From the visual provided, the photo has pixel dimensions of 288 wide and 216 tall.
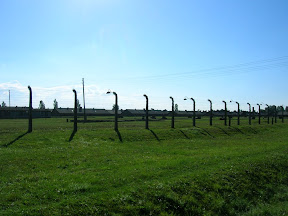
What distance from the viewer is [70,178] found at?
11055 millimetres

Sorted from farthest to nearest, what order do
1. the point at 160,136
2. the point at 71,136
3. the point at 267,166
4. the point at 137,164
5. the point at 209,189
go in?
the point at 160,136
the point at 71,136
the point at 267,166
the point at 137,164
the point at 209,189

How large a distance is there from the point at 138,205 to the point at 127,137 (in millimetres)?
16809

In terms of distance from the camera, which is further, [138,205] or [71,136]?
[71,136]

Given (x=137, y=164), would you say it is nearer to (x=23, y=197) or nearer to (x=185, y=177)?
(x=185, y=177)

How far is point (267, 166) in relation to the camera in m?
16.2

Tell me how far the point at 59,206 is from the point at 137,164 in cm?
637

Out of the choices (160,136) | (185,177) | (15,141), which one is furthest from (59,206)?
(160,136)

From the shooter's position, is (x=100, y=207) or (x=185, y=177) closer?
(x=100, y=207)

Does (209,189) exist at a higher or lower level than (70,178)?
lower

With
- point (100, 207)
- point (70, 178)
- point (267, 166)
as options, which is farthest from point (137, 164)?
point (267, 166)

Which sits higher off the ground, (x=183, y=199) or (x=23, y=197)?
(x=23, y=197)

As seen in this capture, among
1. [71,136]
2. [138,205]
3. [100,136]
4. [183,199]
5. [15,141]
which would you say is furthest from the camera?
[100,136]

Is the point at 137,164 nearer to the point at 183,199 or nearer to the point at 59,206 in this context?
the point at 183,199

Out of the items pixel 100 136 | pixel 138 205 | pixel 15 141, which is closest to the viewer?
pixel 138 205
